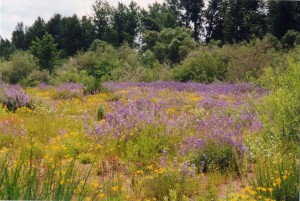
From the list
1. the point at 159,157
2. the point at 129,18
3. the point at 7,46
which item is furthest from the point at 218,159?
the point at 7,46

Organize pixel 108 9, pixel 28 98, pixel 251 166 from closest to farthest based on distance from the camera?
pixel 251 166 < pixel 108 9 < pixel 28 98

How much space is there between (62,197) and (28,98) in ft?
20.0

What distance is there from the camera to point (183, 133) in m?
6.01

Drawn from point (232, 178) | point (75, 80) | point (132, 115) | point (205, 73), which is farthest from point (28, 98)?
point (205, 73)

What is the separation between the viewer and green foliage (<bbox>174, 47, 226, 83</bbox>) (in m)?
17.9

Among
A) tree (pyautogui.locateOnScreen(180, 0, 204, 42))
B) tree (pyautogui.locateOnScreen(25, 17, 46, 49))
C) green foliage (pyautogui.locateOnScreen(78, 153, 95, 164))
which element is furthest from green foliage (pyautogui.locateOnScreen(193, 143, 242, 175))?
tree (pyautogui.locateOnScreen(25, 17, 46, 49))

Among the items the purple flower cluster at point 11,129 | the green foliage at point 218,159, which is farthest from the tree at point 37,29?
the green foliage at point 218,159

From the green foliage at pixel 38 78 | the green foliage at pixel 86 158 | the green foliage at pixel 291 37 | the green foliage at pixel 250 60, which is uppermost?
the green foliage at pixel 291 37

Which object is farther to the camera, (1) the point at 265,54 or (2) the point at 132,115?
(1) the point at 265,54

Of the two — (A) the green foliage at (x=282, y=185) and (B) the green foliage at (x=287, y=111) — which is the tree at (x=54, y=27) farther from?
(A) the green foliage at (x=282, y=185)

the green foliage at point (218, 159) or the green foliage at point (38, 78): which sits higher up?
the green foliage at point (38, 78)

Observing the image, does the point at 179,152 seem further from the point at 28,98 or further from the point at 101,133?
the point at 28,98

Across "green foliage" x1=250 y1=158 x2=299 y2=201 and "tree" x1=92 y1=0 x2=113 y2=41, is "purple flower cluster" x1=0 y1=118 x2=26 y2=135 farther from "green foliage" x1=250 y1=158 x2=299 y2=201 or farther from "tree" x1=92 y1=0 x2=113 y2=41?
"green foliage" x1=250 y1=158 x2=299 y2=201

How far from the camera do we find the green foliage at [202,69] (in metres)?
17.9
